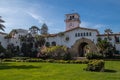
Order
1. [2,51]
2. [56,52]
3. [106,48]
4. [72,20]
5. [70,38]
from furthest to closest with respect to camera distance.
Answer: [72,20] → [70,38] → [2,51] → [56,52] → [106,48]

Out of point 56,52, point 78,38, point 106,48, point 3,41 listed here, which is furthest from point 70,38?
point 3,41

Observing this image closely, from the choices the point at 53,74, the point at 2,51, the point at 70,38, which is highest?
the point at 70,38

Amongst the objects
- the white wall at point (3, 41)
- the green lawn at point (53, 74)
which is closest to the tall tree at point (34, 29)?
the white wall at point (3, 41)

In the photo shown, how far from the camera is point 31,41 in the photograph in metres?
77.1

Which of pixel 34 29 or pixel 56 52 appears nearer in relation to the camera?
pixel 56 52

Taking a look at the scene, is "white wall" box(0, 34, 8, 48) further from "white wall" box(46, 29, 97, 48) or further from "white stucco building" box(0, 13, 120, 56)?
"white wall" box(46, 29, 97, 48)

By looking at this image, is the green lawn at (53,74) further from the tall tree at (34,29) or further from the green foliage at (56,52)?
the tall tree at (34,29)

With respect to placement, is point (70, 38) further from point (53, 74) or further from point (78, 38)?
point (53, 74)

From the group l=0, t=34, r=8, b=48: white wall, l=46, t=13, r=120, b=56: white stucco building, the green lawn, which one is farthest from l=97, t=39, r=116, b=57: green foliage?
l=0, t=34, r=8, b=48: white wall

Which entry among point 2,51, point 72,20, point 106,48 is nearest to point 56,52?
point 106,48

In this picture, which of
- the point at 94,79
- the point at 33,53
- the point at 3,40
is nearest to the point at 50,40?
the point at 33,53

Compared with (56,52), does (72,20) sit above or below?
above

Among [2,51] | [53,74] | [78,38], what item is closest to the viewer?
[53,74]

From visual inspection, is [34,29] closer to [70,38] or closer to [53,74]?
[70,38]
